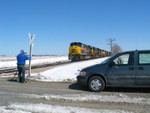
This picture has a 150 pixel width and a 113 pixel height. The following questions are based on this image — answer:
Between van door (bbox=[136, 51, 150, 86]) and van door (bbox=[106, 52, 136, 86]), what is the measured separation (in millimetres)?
216

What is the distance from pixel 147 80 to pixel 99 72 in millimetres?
1893

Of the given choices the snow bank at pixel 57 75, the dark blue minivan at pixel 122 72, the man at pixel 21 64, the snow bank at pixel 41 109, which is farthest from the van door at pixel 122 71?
the man at pixel 21 64

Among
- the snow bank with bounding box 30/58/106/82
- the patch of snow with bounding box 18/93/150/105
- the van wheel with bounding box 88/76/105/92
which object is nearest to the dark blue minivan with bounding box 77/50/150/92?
the van wheel with bounding box 88/76/105/92

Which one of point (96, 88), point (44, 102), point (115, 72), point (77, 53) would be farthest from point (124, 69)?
point (77, 53)

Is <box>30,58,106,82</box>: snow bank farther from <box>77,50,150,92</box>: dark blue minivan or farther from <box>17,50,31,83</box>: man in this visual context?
<box>77,50,150,92</box>: dark blue minivan

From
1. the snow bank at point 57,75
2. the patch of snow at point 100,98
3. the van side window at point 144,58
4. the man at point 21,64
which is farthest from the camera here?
the snow bank at point 57,75

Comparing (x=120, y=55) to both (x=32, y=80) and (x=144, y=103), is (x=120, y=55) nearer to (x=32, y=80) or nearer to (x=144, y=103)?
(x=144, y=103)

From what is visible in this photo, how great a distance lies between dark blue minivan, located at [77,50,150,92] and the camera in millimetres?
6699

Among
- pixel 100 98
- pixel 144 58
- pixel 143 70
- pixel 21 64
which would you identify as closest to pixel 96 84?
Result: pixel 100 98

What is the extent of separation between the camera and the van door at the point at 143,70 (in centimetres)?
662

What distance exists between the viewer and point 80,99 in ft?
19.0

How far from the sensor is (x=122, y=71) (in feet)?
22.5

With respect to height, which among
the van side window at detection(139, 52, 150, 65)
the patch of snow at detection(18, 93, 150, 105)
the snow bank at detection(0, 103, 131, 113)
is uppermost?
the van side window at detection(139, 52, 150, 65)

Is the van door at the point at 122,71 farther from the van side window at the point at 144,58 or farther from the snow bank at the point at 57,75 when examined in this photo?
the snow bank at the point at 57,75
